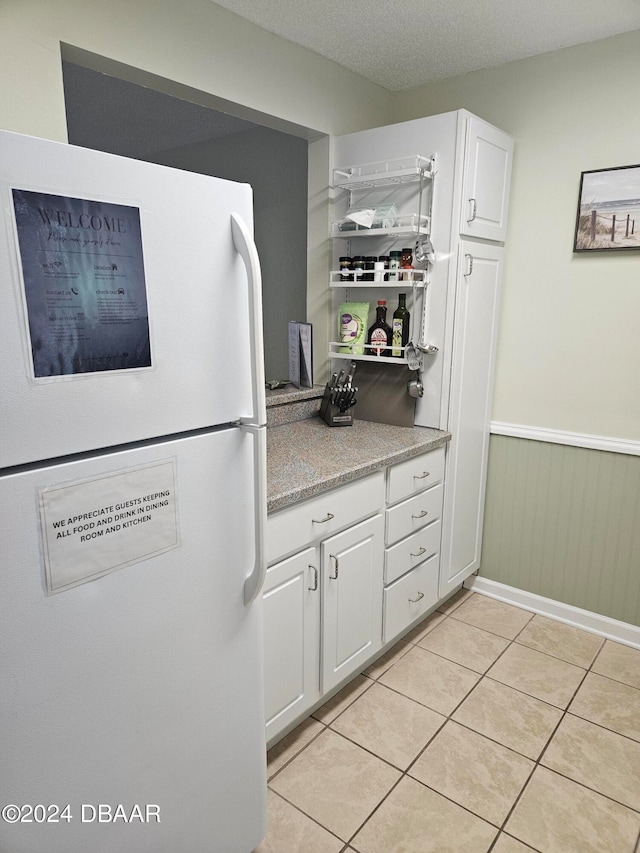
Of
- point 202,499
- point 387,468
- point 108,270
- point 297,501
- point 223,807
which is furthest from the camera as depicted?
point 387,468

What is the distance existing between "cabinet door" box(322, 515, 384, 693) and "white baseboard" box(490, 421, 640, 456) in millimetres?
947

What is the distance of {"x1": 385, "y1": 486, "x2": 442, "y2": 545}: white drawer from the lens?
2260mm

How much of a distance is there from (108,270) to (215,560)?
636 mm

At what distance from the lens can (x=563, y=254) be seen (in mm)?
2510

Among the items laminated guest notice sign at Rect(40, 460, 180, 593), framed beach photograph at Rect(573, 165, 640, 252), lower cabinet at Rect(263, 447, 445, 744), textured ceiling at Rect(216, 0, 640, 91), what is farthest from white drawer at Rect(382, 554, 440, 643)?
textured ceiling at Rect(216, 0, 640, 91)

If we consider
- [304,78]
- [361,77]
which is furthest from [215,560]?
[361,77]

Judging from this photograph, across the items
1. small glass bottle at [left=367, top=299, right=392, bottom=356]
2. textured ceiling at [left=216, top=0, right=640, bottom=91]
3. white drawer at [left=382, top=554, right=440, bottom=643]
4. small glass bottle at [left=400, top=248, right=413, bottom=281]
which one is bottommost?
white drawer at [left=382, top=554, right=440, bottom=643]

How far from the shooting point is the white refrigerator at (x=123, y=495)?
94cm

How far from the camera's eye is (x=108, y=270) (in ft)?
3.29

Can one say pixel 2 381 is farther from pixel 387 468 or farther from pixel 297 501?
pixel 387 468

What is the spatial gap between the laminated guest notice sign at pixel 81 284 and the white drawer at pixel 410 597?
1612 mm

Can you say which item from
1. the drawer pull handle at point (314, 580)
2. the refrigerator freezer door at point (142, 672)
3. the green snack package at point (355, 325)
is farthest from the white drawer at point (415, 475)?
the refrigerator freezer door at point (142, 672)

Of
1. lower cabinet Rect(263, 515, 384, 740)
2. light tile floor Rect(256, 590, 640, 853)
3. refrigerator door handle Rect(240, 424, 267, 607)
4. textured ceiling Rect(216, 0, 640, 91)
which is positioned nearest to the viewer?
refrigerator door handle Rect(240, 424, 267, 607)

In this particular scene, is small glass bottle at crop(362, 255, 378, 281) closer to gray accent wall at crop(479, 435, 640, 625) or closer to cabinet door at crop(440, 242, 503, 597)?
cabinet door at crop(440, 242, 503, 597)
